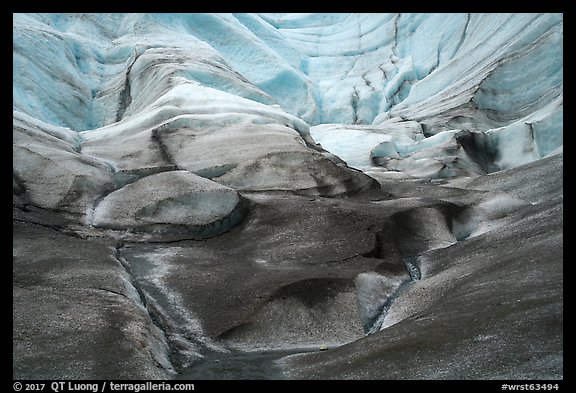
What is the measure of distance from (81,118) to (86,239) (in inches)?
774

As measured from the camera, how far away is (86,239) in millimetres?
11938

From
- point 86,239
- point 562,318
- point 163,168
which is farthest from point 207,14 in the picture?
point 562,318

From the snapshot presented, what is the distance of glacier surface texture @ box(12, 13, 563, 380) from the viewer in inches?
275

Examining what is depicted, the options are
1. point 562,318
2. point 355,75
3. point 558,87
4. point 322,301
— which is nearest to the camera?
point 562,318

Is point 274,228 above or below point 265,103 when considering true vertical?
below

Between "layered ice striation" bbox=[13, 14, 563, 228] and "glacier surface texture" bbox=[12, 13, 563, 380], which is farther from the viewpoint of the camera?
"layered ice striation" bbox=[13, 14, 563, 228]

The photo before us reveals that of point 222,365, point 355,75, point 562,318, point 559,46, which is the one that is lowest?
point 222,365

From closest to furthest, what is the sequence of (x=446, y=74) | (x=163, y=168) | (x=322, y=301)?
(x=322, y=301)
(x=163, y=168)
(x=446, y=74)

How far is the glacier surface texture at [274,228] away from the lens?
22.9 feet

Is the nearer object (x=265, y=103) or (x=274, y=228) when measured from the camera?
(x=274, y=228)

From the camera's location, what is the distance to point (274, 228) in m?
12.9

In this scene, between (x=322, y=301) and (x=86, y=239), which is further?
→ (x=86, y=239)

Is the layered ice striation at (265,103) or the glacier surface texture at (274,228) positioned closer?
the glacier surface texture at (274,228)

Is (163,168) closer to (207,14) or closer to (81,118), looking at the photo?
(81,118)
